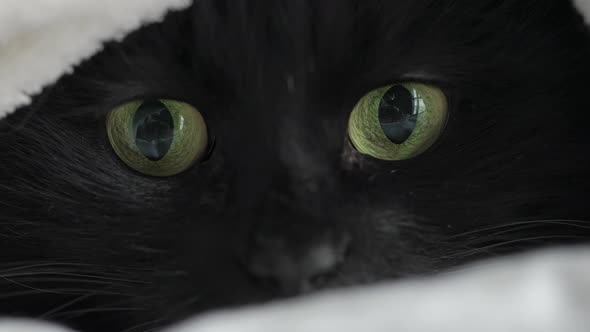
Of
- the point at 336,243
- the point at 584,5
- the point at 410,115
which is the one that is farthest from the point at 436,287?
the point at 584,5

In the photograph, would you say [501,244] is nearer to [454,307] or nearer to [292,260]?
[292,260]

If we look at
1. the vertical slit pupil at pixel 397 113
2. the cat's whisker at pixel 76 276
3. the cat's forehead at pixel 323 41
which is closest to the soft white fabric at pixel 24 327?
the cat's whisker at pixel 76 276

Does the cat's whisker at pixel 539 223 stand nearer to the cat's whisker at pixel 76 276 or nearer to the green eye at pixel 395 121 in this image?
the green eye at pixel 395 121

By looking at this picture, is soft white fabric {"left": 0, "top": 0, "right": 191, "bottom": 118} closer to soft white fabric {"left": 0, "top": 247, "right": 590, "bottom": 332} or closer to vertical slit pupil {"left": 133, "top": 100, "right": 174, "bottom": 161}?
vertical slit pupil {"left": 133, "top": 100, "right": 174, "bottom": 161}

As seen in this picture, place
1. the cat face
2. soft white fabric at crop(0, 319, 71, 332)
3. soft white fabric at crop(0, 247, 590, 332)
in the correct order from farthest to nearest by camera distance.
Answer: the cat face, soft white fabric at crop(0, 319, 71, 332), soft white fabric at crop(0, 247, 590, 332)

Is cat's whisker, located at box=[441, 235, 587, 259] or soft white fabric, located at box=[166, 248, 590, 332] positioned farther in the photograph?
cat's whisker, located at box=[441, 235, 587, 259]

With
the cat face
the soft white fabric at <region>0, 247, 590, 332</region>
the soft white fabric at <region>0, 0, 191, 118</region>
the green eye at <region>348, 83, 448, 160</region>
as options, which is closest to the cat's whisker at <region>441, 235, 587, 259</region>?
the cat face
